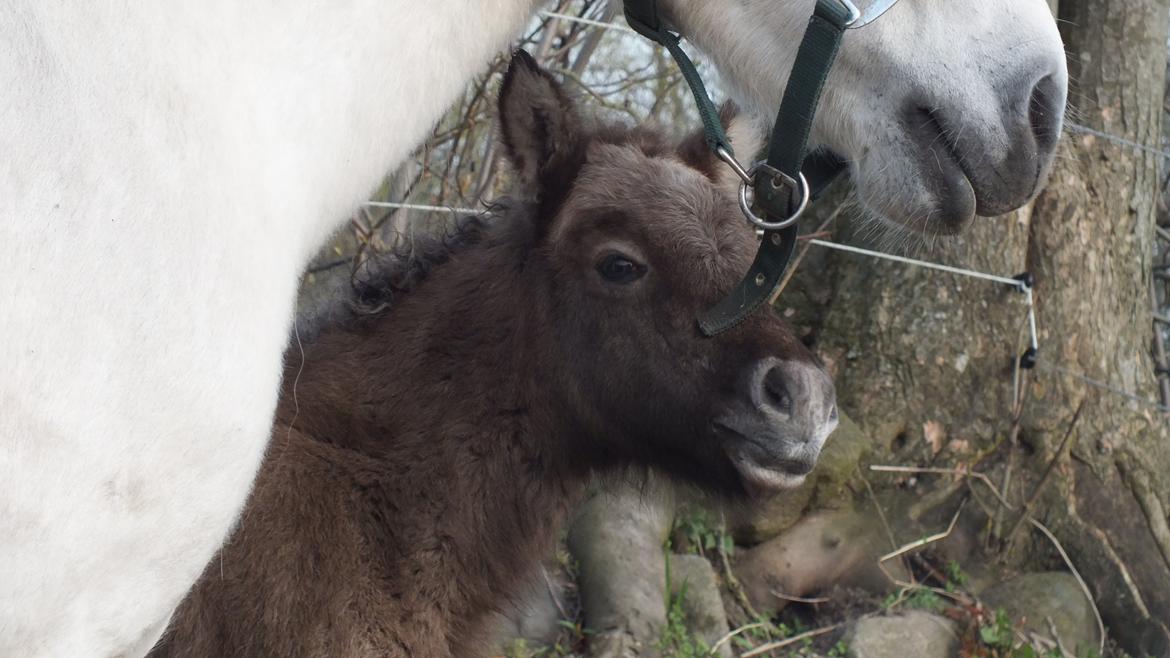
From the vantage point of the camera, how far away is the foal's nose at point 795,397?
281 cm

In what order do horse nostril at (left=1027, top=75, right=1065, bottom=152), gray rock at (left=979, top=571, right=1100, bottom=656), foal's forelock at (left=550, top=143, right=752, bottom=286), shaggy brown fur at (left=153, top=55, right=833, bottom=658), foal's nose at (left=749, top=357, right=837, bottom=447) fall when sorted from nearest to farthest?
horse nostril at (left=1027, top=75, right=1065, bottom=152), foal's nose at (left=749, top=357, right=837, bottom=447), shaggy brown fur at (left=153, top=55, right=833, bottom=658), foal's forelock at (left=550, top=143, right=752, bottom=286), gray rock at (left=979, top=571, right=1100, bottom=656)

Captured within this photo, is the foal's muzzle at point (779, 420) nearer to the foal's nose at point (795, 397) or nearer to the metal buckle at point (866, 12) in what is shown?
the foal's nose at point (795, 397)

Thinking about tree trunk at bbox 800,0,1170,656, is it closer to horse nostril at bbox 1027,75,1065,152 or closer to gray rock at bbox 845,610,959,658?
gray rock at bbox 845,610,959,658

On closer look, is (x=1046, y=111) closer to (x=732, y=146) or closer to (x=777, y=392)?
(x=777, y=392)

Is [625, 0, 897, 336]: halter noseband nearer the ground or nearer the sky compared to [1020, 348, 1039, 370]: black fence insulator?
nearer the sky

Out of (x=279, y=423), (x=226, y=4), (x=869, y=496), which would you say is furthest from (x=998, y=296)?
(x=226, y=4)

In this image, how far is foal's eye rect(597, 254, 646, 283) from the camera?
313 centimetres

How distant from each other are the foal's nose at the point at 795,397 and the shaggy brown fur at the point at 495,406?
6cm

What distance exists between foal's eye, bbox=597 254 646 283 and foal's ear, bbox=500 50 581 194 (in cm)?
30

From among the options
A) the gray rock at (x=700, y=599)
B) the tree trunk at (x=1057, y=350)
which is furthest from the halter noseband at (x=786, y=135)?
the tree trunk at (x=1057, y=350)

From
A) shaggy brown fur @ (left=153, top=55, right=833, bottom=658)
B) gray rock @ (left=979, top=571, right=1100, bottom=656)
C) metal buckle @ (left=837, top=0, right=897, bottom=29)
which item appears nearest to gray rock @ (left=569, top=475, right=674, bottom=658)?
shaggy brown fur @ (left=153, top=55, right=833, bottom=658)

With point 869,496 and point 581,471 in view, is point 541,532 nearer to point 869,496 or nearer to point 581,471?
point 581,471

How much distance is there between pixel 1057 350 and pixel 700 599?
1910 millimetres

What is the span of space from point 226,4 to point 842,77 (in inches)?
38.0
